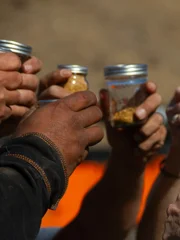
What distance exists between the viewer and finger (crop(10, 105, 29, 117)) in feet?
5.01

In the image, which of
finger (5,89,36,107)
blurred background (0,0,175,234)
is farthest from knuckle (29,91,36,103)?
blurred background (0,0,175,234)

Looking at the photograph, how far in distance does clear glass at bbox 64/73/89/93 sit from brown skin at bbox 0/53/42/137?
3.7 inches

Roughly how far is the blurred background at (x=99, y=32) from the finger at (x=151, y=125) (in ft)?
9.41

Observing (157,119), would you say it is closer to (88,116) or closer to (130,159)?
(130,159)

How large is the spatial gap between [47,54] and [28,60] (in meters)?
3.22

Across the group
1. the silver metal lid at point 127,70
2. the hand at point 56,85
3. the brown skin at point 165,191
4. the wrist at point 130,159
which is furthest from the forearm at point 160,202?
the hand at point 56,85

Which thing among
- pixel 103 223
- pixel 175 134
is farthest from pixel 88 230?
pixel 175 134

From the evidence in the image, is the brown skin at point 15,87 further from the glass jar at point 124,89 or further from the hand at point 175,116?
the hand at point 175,116

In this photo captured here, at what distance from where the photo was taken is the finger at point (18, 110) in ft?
5.01

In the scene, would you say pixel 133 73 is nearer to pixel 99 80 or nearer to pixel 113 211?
pixel 113 211

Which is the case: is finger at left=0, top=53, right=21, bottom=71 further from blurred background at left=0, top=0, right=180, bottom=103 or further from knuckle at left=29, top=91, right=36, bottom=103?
blurred background at left=0, top=0, right=180, bottom=103

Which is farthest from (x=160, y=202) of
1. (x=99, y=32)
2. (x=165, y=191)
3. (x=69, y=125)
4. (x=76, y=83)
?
(x=99, y=32)

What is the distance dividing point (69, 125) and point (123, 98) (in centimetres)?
38

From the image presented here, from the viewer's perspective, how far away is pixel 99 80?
15.0 feet
